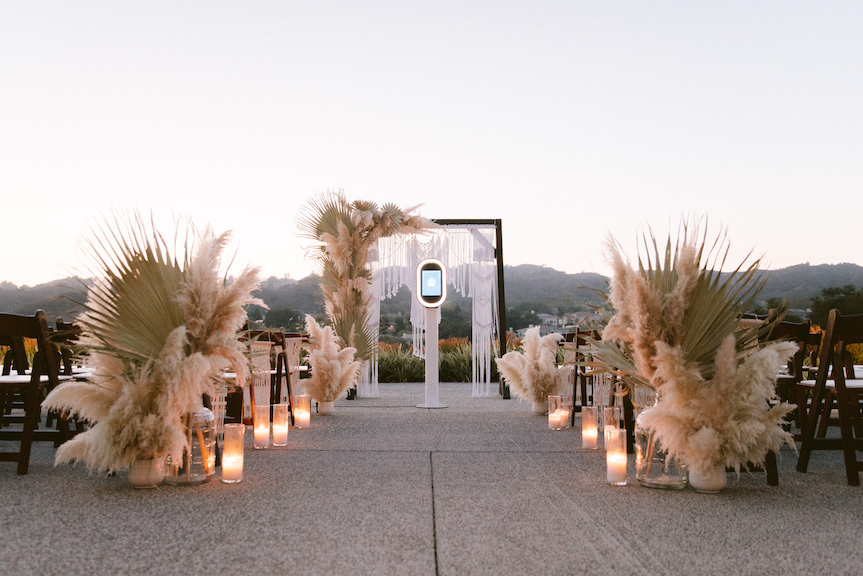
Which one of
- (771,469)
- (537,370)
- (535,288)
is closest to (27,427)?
(771,469)

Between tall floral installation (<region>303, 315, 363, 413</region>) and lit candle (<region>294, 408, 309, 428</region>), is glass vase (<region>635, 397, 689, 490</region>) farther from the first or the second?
tall floral installation (<region>303, 315, 363, 413</region>)

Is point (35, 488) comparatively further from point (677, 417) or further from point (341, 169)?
point (341, 169)

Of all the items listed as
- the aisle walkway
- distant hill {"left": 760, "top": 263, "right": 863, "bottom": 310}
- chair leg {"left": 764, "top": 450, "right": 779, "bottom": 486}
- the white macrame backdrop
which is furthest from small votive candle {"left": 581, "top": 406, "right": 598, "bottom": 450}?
distant hill {"left": 760, "top": 263, "right": 863, "bottom": 310}

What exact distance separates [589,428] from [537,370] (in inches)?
90.8

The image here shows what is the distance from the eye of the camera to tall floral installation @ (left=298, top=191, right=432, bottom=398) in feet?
29.0

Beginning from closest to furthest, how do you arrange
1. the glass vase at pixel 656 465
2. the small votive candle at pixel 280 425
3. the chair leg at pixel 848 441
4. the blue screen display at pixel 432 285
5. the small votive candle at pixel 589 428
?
the glass vase at pixel 656 465
the chair leg at pixel 848 441
the small votive candle at pixel 589 428
the small votive candle at pixel 280 425
the blue screen display at pixel 432 285

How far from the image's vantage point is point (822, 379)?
333cm

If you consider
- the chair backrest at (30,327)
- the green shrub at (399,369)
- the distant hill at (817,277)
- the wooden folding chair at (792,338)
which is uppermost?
the distant hill at (817,277)

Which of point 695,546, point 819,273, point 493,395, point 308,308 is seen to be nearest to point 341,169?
point 308,308

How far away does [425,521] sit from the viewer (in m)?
2.46

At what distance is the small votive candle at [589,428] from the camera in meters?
4.30

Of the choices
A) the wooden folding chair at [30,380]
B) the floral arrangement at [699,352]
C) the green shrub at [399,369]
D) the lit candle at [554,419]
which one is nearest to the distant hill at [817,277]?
the green shrub at [399,369]

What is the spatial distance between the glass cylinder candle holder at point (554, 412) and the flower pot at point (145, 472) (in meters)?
3.27

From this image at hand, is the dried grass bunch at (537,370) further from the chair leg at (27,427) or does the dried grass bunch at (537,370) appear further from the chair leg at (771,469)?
the chair leg at (27,427)
